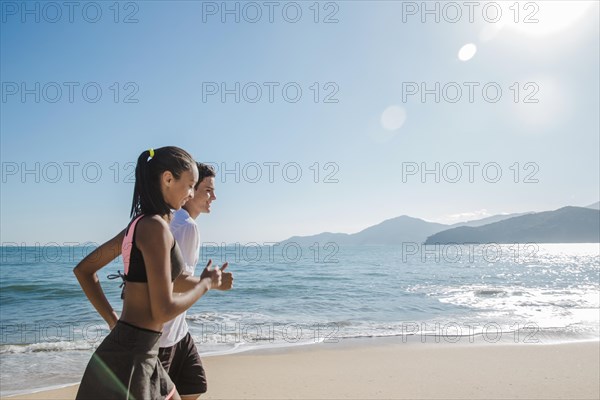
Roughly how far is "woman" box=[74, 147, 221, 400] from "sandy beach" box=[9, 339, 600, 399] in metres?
4.13

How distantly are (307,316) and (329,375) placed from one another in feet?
23.1

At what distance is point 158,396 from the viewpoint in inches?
71.4

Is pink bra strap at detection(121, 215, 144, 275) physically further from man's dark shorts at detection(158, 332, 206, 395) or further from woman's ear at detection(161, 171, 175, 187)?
man's dark shorts at detection(158, 332, 206, 395)

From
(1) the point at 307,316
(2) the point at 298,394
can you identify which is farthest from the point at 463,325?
(2) the point at 298,394

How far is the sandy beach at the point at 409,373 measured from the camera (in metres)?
5.46

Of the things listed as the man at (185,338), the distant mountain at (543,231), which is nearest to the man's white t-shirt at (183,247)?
the man at (185,338)

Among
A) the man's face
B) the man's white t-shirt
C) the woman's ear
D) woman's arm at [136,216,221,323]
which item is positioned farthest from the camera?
the man's face

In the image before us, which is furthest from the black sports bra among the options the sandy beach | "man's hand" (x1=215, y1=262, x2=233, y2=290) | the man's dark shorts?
the sandy beach

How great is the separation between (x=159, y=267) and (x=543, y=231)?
14815 cm

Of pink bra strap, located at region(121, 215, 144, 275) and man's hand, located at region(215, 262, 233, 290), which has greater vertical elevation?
pink bra strap, located at region(121, 215, 144, 275)

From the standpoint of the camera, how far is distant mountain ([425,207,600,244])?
420 feet

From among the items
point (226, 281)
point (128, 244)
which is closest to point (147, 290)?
point (128, 244)

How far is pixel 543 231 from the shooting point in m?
131

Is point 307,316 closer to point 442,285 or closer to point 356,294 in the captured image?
point 356,294
